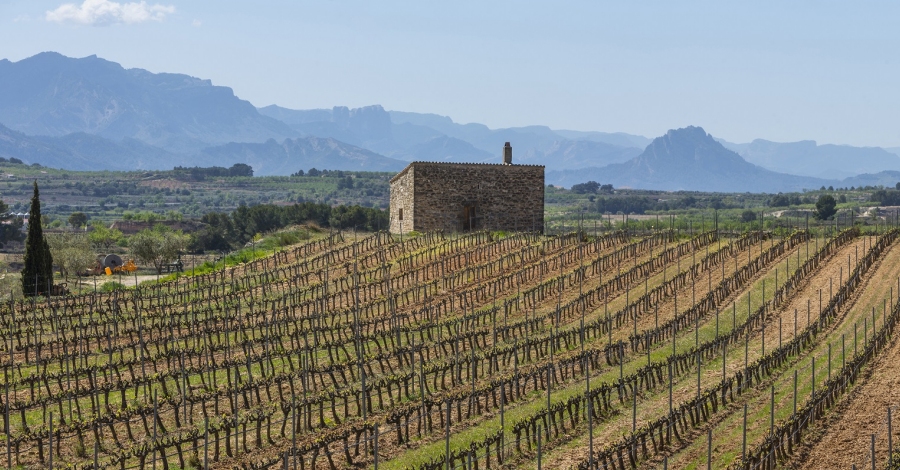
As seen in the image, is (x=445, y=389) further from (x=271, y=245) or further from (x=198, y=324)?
(x=271, y=245)

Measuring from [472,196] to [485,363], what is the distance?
27.9 m

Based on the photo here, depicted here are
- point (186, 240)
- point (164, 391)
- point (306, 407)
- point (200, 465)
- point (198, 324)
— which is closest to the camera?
point (200, 465)

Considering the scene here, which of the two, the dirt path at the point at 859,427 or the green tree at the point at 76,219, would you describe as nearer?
the dirt path at the point at 859,427

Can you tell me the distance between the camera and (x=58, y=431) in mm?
20266

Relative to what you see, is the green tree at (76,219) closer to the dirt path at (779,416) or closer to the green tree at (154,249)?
the green tree at (154,249)

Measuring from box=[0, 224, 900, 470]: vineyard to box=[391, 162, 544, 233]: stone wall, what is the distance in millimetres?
6370

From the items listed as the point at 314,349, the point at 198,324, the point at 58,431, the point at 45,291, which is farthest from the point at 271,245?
the point at 58,431

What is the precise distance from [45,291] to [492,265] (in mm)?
18018

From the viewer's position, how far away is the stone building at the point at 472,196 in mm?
56438

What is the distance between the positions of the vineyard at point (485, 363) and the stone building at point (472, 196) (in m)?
6.40

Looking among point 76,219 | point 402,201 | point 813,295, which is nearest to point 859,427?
point 813,295

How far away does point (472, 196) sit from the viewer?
5662 centimetres

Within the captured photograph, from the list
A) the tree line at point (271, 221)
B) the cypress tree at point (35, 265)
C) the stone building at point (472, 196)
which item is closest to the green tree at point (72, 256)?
the cypress tree at point (35, 265)

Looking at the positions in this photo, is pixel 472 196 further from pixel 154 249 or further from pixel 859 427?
pixel 859 427
